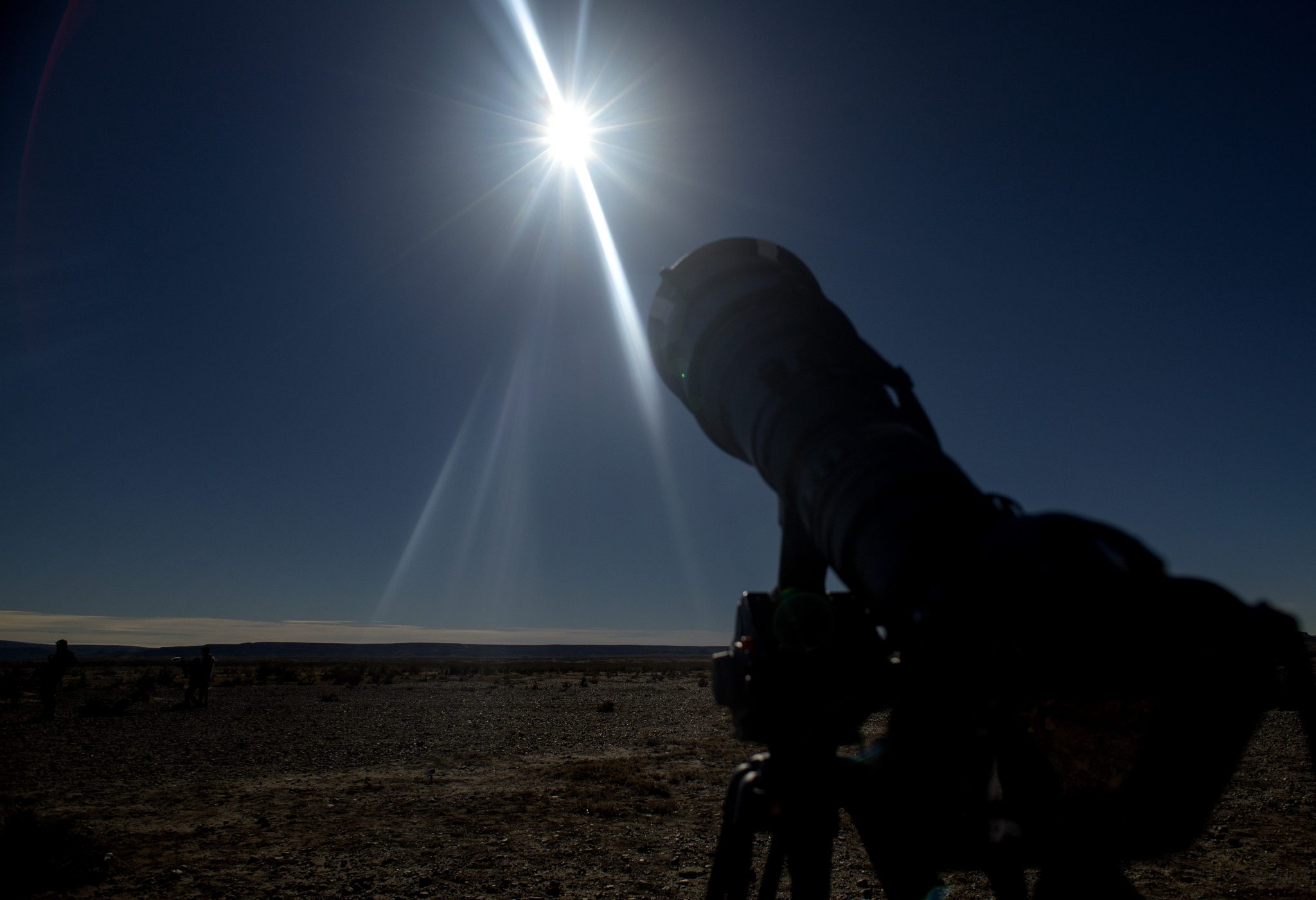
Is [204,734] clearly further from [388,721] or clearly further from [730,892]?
[730,892]

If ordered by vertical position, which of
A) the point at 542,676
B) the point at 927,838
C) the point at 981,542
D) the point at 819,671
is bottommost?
the point at 542,676

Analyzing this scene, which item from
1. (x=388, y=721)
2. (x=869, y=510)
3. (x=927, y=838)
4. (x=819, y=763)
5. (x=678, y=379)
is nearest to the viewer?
(x=927, y=838)

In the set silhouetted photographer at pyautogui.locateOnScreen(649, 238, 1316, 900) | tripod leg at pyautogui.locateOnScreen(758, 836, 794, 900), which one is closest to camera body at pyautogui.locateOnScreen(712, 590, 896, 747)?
silhouetted photographer at pyautogui.locateOnScreen(649, 238, 1316, 900)

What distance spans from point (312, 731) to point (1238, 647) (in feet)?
63.2

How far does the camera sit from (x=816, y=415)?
8.24ft

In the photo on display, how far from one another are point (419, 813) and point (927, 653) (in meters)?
8.94

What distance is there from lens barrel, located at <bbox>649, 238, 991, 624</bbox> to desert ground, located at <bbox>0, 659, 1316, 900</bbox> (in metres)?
5.29

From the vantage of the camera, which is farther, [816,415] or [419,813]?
[419,813]

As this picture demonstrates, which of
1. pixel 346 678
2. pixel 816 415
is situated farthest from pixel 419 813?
pixel 346 678

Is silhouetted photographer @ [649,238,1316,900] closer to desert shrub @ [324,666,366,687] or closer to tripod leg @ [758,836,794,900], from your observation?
tripod leg @ [758,836,794,900]

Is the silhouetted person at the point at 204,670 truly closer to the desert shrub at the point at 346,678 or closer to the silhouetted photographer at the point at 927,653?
the desert shrub at the point at 346,678

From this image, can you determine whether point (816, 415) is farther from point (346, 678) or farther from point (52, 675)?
point (346, 678)

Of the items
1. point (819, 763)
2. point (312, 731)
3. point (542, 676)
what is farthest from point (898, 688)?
point (542, 676)

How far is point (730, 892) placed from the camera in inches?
117
